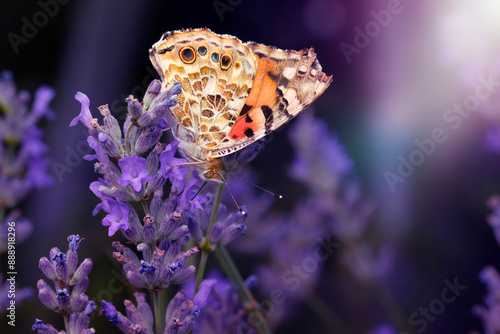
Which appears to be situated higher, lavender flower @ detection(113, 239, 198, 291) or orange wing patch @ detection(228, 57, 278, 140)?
orange wing patch @ detection(228, 57, 278, 140)

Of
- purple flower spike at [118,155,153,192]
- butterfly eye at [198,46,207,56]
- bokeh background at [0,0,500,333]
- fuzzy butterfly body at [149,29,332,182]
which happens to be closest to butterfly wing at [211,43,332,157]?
fuzzy butterfly body at [149,29,332,182]

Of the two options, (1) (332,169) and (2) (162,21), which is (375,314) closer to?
(1) (332,169)

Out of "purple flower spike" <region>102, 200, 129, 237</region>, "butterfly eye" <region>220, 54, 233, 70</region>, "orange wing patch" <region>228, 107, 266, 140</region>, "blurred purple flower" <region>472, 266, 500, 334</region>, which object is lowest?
"blurred purple flower" <region>472, 266, 500, 334</region>

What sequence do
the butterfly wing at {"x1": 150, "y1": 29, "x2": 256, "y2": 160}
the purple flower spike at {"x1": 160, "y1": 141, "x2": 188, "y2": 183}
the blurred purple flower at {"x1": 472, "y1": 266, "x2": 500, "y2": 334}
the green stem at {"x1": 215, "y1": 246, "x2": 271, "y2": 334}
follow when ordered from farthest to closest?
Answer: the butterfly wing at {"x1": 150, "y1": 29, "x2": 256, "y2": 160} < the blurred purple flower at {"x1": 472, "y1": 266, "x2": 500, "y2": 334} < the green stem at {"x1": 215, "y1": 246, "x2": 271, "y2": 334} < the purple flower spike at {"x1": 160, "y1": 141, "x2": 188, "y2": 183}

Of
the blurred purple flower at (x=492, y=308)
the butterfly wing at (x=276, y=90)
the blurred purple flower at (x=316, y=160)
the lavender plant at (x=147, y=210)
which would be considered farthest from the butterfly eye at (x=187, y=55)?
the blurred purple flower at (x=492, y=308)

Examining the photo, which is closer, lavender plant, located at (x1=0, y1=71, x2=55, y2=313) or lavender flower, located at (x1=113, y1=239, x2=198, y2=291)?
lavender flower, located at (x1=113, y1=239, x2=198, y2=291)

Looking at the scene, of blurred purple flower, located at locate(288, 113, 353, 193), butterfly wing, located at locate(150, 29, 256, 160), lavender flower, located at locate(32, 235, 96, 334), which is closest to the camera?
lavender flower, located at locate(32, 235, 96, 334)

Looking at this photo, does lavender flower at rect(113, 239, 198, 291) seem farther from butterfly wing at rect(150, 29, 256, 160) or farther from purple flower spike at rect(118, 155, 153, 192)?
butterfly wing at rect(150, 29, 256, 160)

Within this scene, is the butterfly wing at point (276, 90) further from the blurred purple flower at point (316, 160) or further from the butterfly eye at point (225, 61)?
the blurred purple flower at point (316, 160)
